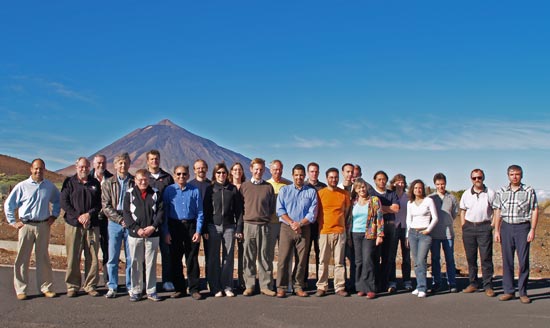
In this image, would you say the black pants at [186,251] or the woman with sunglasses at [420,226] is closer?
the black pants at [186,251]

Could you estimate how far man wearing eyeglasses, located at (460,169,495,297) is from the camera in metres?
7.55

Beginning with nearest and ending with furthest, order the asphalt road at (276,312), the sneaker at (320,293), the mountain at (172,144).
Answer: the asphalt road at (276,312) → the sneaker at (320,293) → the mountain at (172,144)

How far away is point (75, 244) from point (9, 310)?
3.85 feet

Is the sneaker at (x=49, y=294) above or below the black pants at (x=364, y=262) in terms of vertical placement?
below

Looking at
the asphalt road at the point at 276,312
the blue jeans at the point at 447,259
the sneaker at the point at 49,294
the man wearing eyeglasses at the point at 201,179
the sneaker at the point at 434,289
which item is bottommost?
the asphalt road at the point at 276,312

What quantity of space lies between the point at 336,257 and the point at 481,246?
89.7 inches

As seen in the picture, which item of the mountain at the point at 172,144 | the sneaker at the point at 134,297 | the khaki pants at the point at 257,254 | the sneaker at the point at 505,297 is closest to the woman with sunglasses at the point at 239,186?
the khaki pants at the point at 257,254

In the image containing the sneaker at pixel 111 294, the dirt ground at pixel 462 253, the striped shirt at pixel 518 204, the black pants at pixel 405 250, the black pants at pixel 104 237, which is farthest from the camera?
the dirt ground at pixel 462 253

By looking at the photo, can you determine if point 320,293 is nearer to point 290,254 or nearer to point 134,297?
point 290,254

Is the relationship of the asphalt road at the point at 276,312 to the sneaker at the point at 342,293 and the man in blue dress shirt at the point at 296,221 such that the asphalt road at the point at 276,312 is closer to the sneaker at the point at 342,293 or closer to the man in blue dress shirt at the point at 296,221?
the sneaker at the point at 342,293

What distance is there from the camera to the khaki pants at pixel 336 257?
7.31 m

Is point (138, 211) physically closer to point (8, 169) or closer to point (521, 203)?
point (521, 203)

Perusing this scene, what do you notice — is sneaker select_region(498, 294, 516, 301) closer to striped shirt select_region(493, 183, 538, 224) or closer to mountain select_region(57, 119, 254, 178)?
striped shirt select_region(493, 183, 538, 224)

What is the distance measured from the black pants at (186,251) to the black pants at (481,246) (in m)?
4.18
